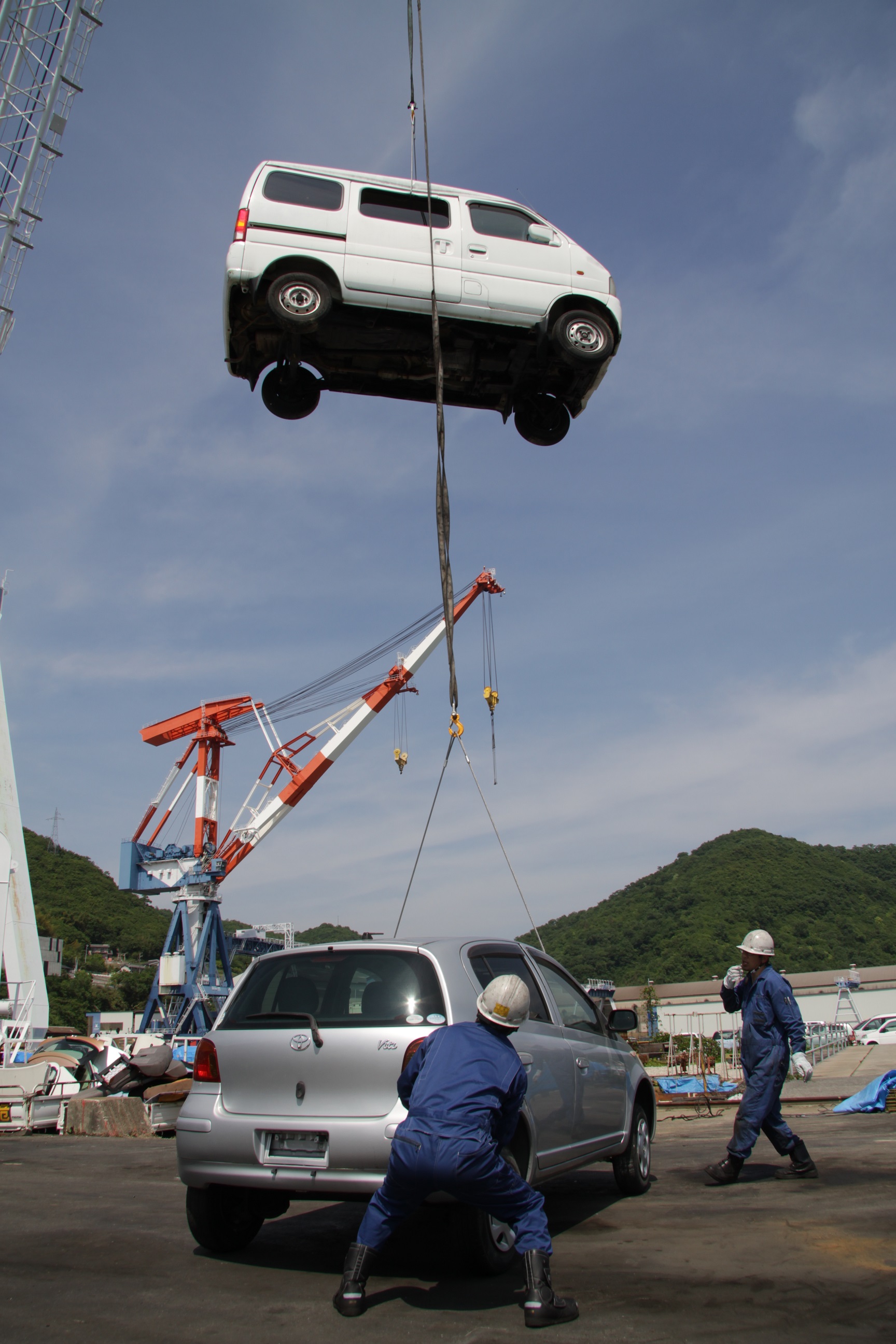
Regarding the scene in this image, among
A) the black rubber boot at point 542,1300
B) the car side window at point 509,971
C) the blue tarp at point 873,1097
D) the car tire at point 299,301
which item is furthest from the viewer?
the blue tarp at point 873,1097

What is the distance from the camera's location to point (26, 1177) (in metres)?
7.61

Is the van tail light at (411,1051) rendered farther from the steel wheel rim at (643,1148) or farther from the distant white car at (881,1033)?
the distant white car at (881,1033)

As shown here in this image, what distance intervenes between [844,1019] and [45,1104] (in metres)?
61.7

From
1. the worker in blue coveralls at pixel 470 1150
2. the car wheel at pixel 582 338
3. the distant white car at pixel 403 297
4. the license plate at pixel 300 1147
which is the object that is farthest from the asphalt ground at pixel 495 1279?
the car wheel at pixel 582 338

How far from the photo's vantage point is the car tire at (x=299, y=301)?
7180mm

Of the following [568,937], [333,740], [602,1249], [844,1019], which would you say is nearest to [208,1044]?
[602,1249]

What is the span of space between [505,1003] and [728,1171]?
11.1 ft

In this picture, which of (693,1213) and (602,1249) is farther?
(693,1213)

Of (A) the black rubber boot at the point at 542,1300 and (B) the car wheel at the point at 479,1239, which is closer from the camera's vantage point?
(A) the black rubber boot at the point at 542,1300

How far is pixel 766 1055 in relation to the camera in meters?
6.04

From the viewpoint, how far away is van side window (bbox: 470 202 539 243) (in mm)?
8156

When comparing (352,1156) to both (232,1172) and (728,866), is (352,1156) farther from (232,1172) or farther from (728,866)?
(728,866)

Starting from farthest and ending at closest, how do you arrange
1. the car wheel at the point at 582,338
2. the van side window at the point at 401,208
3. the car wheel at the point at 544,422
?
the car wheel at the point at 544,422 < the van side window at the point at 401,208 < the car wheel at the point at 582,338

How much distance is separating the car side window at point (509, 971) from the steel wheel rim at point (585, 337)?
525cm
